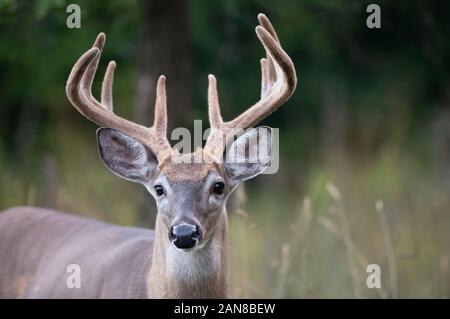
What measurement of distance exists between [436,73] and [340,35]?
2.37 meters

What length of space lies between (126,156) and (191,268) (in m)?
0.82

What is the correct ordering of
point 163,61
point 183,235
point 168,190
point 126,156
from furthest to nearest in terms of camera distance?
1. point 163,61
2. point 126,156
3. point 168,190
4. point 183,235

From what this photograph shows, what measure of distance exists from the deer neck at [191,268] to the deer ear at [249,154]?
12.2 inches

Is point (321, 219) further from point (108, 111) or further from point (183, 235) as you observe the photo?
point (183, 235)

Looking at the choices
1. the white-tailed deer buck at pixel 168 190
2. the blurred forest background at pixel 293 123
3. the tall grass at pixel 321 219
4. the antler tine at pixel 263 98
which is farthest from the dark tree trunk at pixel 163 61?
the antler tine at pixel 263 98

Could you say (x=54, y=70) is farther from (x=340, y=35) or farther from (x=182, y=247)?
(x=182, y=247)

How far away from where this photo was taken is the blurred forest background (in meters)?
10.0

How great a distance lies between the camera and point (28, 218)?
9.14 metres

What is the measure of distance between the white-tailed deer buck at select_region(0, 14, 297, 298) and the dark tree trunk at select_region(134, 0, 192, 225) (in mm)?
2022

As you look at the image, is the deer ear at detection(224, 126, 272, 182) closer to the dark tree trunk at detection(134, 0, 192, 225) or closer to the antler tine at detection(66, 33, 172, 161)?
the antler tine at detection(66, 33, 172, 161)

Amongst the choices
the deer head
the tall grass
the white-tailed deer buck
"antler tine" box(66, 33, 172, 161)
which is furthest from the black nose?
the tall grass

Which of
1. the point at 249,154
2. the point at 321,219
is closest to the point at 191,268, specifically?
the point at 249,154

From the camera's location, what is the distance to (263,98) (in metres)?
7.94

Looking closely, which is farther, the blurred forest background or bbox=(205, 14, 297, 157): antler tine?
the blurred forest background
